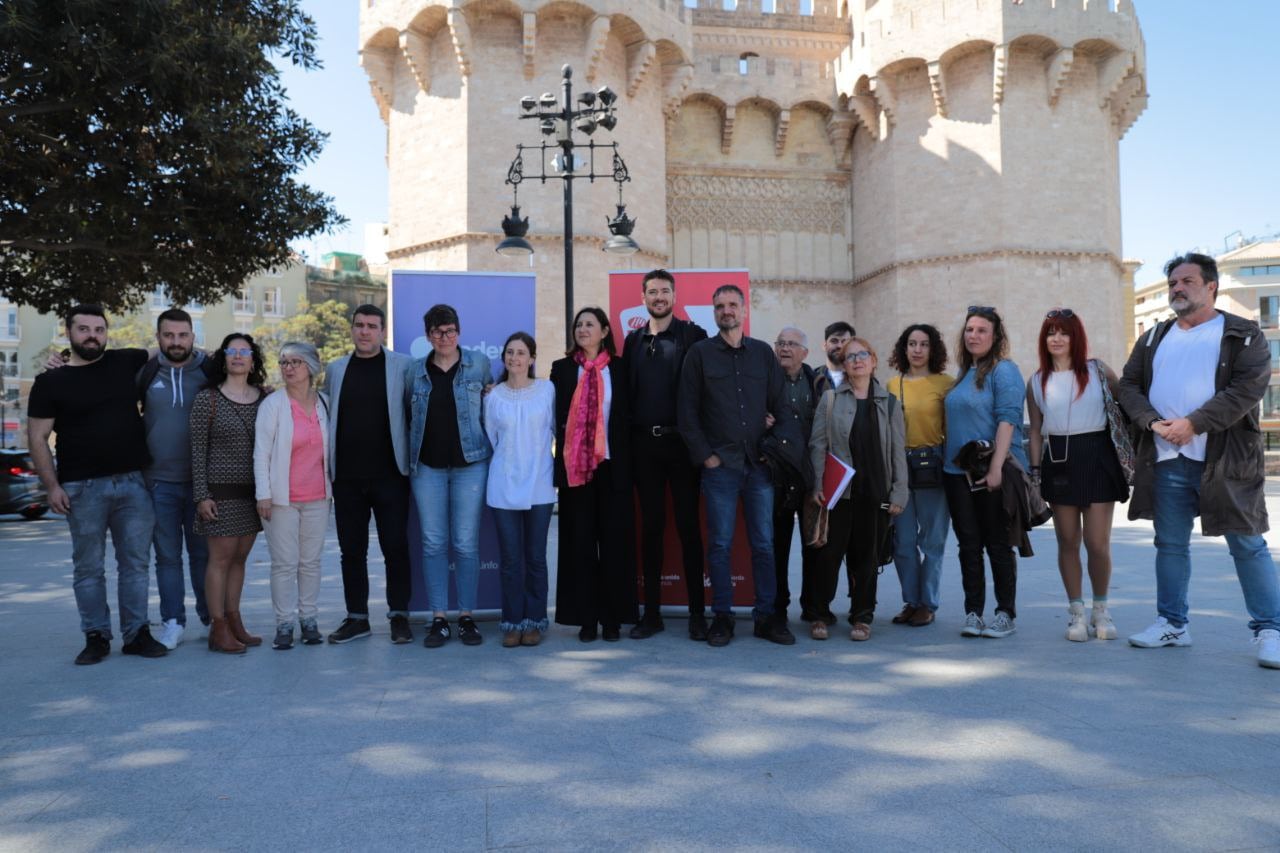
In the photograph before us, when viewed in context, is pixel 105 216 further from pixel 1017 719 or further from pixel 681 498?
pixel 1017 719

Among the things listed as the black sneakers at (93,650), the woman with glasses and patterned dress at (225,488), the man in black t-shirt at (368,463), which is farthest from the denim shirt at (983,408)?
the black sneakers at (93,650)

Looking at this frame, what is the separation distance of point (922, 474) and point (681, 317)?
1.86 m

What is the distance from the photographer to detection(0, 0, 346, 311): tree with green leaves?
959cm

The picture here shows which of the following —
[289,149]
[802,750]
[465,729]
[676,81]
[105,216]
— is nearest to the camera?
[802,750]

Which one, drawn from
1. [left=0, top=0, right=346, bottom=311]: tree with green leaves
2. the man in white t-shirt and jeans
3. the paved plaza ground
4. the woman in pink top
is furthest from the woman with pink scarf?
[left=0, top=0, right=346, bottom=311]: tree with green leaves

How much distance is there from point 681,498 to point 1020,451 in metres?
2.06

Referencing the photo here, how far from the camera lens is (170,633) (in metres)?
5.07

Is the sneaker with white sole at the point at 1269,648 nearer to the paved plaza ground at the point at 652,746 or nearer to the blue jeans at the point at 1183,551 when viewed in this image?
the blue jeans at the point at 1183,551

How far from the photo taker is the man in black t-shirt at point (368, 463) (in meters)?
5.14

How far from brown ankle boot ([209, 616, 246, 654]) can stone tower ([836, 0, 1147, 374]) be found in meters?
21.4

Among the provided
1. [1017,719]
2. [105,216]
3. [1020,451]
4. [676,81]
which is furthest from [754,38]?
[1017,719]

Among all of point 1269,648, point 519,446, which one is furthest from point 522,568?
point 1269,648

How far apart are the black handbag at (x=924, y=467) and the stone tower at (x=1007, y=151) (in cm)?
1928

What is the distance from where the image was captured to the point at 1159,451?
4.73 meters
